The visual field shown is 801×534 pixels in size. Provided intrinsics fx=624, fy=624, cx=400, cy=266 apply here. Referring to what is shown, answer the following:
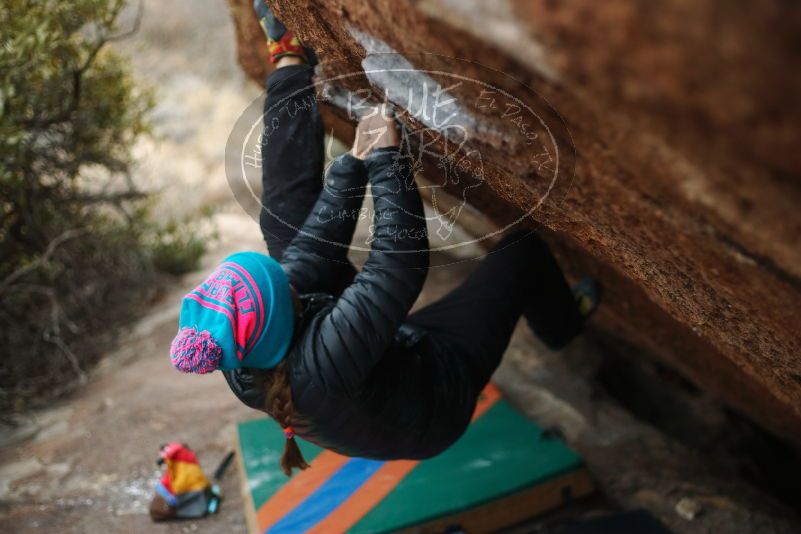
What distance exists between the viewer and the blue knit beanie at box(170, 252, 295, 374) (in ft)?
4.75

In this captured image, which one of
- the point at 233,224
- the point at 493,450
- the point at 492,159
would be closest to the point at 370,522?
the point at 493,450

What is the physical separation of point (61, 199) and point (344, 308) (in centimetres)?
A: 317

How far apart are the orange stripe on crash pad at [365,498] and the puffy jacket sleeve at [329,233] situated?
85 cm

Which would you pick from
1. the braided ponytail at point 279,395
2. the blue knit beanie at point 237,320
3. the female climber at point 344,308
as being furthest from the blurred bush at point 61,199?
the braided ponytail at point 279,395

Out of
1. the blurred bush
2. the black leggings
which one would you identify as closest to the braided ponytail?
the black leggings

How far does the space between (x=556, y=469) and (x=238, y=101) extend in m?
9.38

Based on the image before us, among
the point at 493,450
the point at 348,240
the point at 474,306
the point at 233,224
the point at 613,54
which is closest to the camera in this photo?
the point at 613,54

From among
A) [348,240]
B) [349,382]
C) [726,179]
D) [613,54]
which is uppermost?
[613,54]

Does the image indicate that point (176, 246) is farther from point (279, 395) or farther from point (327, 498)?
point (279, 395)

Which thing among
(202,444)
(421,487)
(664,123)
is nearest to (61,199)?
(202,444)

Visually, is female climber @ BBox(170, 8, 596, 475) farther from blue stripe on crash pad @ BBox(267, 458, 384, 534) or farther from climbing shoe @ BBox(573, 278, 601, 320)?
blue stripe on crash pad @ BBox(267, 458, 384, 534)

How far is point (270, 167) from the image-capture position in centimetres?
203

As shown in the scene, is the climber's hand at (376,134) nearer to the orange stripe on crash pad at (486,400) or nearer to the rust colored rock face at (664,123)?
the rust colored rock face at (664,123)

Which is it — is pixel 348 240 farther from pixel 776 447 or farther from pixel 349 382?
pixel 776 447
